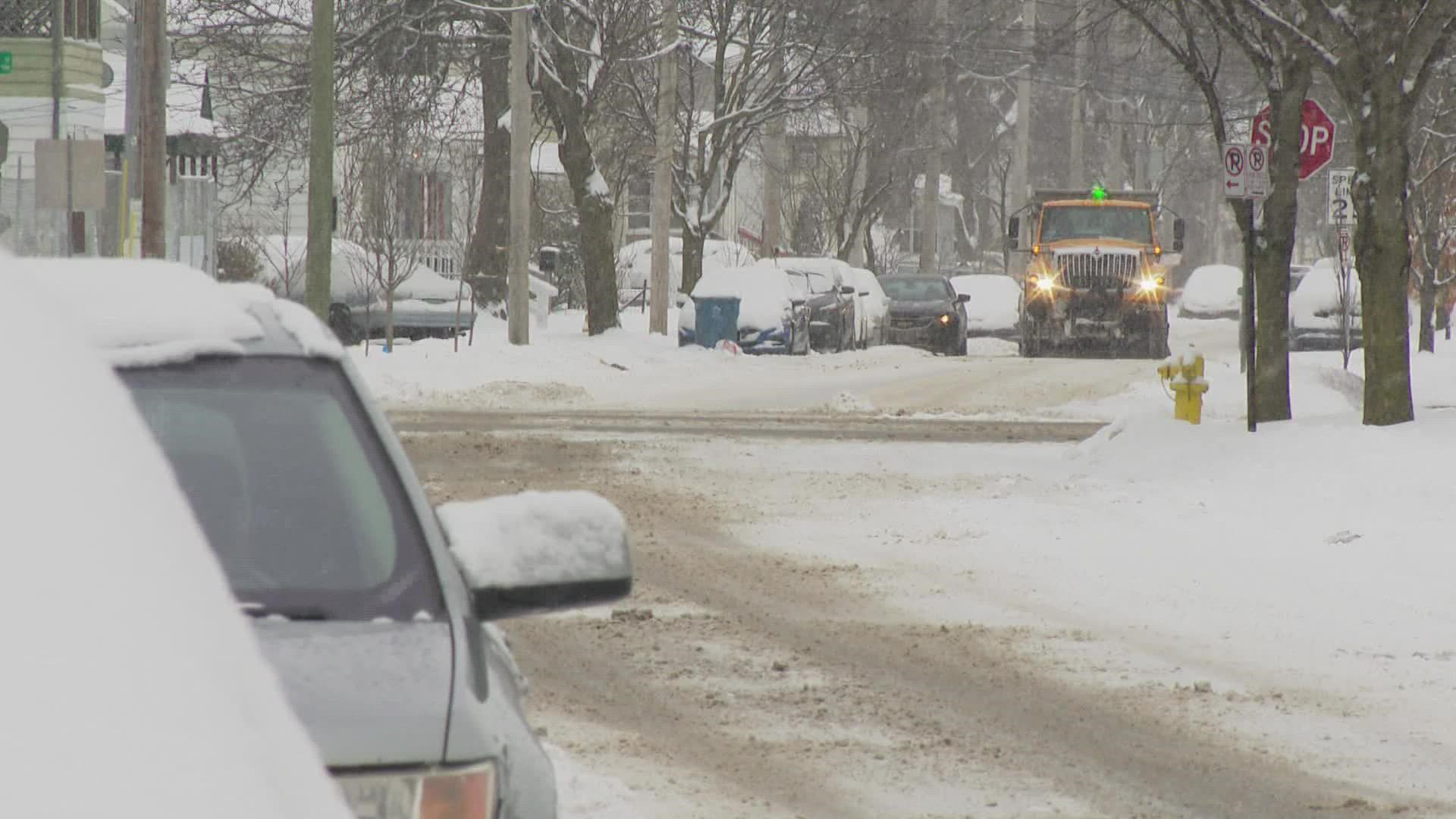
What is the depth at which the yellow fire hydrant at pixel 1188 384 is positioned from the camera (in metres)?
17.5

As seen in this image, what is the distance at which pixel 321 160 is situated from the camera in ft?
79.7

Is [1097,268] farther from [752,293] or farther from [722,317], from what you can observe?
[722,317]

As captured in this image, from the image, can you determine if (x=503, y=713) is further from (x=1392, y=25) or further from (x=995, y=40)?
(x=995, y=40)

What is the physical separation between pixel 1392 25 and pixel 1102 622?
715 cm

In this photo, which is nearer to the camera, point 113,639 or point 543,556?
point 113,639

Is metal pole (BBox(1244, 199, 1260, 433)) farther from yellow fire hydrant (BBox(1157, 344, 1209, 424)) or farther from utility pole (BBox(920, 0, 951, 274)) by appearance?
utility pole (BBox(920, 0, 951, 274))

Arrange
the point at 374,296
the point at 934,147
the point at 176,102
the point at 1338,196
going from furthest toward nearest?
the point at 176,102 < the point at 934,147 < the point at 374,296 < the point at 1338,196

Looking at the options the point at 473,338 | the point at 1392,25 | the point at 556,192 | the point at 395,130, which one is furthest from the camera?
the point at 556,192

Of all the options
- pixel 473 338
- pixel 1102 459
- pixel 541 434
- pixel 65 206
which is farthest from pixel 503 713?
pixel 473 338

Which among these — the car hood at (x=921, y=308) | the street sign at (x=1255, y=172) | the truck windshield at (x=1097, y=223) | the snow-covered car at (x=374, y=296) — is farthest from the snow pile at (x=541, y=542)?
the car hood at (x=921, y=308)

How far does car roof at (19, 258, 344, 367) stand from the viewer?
3711 millimetres

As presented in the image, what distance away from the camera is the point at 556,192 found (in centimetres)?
5441

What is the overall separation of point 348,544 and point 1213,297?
5615 cm

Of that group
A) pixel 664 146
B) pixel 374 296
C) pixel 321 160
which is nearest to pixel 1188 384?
pixel 321 160
